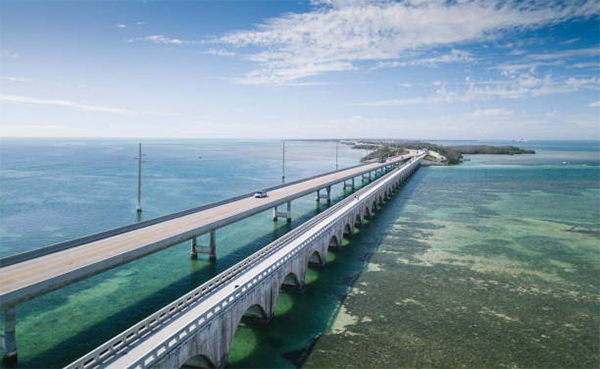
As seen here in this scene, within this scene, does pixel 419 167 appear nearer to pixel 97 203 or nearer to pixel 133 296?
pixel 97 203

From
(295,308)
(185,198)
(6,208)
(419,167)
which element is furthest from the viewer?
(419,167)

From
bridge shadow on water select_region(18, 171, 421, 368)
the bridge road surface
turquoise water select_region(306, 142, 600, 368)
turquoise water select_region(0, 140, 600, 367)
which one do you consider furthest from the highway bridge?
turquoise water select_region(306, 142, 600, 368)

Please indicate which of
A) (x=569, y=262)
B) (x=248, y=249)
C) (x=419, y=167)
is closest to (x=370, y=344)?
(x=248, y=249)

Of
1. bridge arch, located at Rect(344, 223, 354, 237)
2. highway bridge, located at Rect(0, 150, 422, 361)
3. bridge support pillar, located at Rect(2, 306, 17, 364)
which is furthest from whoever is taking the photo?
bridge arch, located at Rect(344, 223, 354, 237)

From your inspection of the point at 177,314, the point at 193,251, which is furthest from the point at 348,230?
the point at 177,314

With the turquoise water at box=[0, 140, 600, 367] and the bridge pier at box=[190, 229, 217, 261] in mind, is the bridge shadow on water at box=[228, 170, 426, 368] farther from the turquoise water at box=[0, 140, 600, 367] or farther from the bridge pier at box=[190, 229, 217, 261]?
the bridge pier at box=[190, 229, 217, 261]

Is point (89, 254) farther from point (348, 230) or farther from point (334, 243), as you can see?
point (348, 230)

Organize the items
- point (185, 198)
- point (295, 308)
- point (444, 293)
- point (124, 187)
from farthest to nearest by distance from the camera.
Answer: point (124, 187) < point (185, 198) < point (444, 293) < point (295, 308)

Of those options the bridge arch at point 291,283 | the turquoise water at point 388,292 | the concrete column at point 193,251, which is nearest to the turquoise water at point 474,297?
the turquoise water at point 388,292
